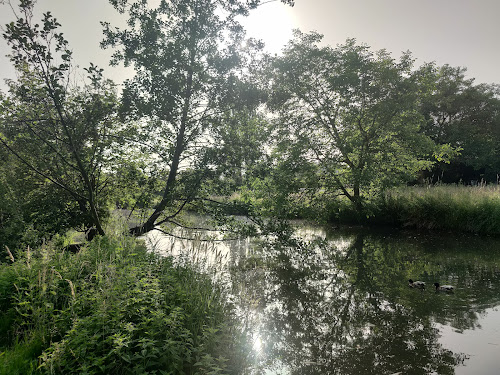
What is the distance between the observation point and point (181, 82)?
272 inches

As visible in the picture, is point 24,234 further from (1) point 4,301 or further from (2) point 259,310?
(2) point 259,310

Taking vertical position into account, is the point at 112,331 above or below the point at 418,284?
above

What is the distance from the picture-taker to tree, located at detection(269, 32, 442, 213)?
483 inches

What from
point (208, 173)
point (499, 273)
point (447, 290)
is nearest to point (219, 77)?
point (208, 173)

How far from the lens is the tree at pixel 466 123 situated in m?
29.2

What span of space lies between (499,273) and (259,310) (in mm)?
5968

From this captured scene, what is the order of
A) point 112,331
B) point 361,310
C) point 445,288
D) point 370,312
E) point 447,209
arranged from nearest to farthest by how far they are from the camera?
point 112,331 < point 370,312 < point 361,310 < point 445,288 < point 447,209

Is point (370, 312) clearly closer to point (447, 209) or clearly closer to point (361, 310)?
point (361, 310)

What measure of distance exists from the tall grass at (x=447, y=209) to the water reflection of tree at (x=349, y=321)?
18.8 feet

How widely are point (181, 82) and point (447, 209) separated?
465 inches

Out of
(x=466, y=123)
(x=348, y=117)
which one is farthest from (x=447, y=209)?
(x=466, y=123)

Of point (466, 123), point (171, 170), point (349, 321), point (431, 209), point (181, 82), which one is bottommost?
point (349, 321)


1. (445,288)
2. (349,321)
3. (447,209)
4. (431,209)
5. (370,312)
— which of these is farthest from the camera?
(431,209)

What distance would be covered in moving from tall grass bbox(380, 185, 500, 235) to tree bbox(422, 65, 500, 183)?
60.0 ft
